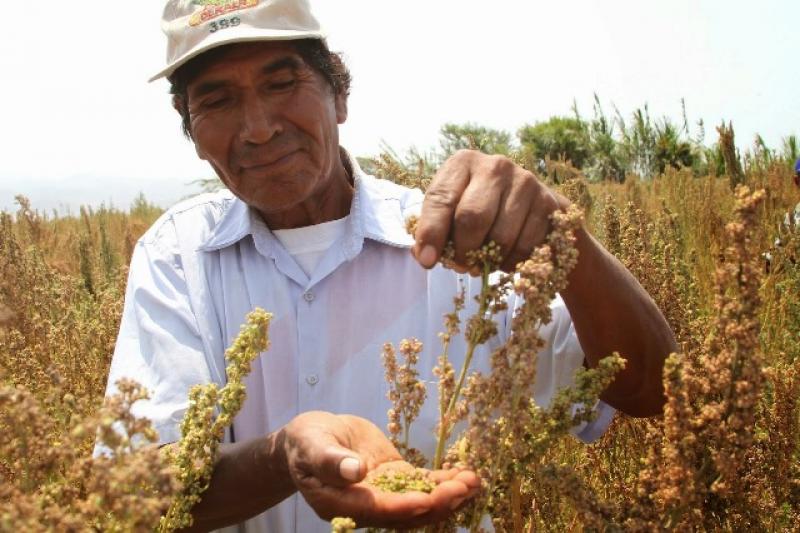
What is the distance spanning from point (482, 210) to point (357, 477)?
1.62 feet

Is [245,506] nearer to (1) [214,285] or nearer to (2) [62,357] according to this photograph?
(1) [214,285]

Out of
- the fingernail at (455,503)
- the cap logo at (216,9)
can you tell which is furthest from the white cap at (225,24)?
the fingernail at (455,503)

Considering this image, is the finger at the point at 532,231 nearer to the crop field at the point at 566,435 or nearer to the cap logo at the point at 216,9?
the crop field at the point at 566,435

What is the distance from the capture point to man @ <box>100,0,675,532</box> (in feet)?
5.86

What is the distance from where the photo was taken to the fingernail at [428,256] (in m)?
1.16

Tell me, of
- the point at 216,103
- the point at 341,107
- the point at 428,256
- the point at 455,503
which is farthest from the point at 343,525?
the point at 341,107

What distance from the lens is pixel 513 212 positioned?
1237 millimetres

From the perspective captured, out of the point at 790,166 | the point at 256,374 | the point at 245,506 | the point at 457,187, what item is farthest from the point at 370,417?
the point at 790,166

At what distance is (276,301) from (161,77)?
0.81 metres

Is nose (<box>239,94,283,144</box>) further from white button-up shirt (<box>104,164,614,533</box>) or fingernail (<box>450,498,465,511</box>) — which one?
fingernail (<box>450,498,465,511</box>)

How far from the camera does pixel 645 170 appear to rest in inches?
290

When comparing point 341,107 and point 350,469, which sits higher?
point 341,107

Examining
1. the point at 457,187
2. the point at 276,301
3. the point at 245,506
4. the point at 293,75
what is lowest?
the point at 245,506

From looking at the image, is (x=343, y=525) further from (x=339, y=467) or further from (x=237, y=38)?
(x=237, y=38)
